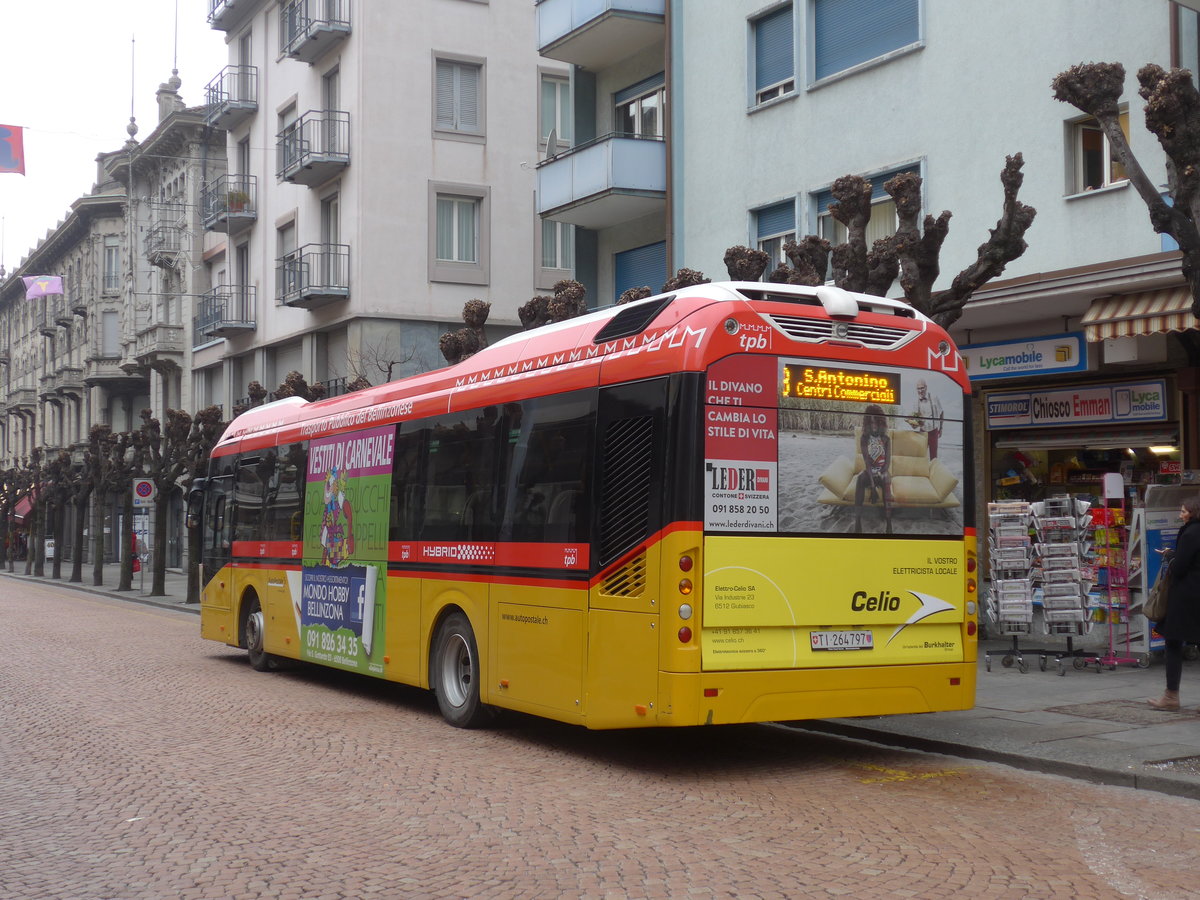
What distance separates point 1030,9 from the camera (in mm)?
16781

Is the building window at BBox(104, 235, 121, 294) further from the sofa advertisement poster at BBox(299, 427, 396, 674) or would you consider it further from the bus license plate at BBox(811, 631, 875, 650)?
the bus license plate at BBox(811, 631, 875, 650)

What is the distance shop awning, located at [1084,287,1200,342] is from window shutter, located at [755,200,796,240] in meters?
6.31

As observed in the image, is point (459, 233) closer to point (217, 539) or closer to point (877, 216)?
point (877, 216)

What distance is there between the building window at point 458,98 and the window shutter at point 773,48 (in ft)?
49.3

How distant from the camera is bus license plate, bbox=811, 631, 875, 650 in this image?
931 centimetres

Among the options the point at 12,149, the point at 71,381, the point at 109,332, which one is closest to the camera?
the point at 12,149

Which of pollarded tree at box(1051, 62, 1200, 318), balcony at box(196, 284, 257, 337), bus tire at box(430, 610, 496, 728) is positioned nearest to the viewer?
pollarded tree at box(1051, 62, 1200, 318)

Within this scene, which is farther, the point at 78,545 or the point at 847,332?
the point at 78,545

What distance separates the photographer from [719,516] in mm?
8969

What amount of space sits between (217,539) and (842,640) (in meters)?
11.5

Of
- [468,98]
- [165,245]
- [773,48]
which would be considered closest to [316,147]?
[468,98]

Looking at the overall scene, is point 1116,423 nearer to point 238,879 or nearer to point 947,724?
point 947,724

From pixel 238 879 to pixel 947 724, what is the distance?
661cm

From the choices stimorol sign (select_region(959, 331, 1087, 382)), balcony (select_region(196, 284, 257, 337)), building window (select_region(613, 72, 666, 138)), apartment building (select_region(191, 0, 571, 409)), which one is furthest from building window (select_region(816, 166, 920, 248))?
balcony (select_region(196, 284, 257, 337))
